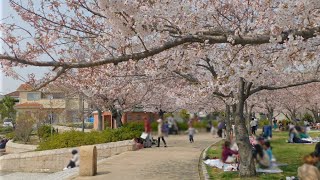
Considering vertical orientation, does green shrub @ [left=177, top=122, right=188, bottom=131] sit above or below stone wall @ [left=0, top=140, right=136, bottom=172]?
above

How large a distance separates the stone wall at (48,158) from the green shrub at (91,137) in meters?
1.08

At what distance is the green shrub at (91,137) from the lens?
59.1 ft

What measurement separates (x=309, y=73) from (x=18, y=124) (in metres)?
25.2

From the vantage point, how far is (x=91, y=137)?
19172 mm

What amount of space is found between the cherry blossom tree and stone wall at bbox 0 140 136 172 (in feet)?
20.3

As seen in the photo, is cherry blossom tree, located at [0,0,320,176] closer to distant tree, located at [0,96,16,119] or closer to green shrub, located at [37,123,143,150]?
green shrub, located at [37,123,143,150]

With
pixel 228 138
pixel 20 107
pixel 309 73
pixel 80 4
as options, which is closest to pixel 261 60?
pixel 228 138

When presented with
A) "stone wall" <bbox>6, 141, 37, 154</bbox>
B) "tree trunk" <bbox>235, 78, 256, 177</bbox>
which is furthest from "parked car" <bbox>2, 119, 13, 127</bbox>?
"tree trunk" <bbox>235, 78, 256, 177</bbox>

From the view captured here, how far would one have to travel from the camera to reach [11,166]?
17.7 meters

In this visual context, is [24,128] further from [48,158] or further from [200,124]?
[200,124]

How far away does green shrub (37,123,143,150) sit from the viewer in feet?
59.1

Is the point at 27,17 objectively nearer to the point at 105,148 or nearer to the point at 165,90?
the point at 165,90

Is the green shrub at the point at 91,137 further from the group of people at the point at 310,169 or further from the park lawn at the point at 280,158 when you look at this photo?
the group of people at the point at 310,169

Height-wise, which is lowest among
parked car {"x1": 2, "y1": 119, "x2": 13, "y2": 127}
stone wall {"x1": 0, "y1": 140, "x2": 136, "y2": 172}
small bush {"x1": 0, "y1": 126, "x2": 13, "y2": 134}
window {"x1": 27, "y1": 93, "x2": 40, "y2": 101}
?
stone wall {"x1": 0, "y1": 140, "x2": 136, "y2": 172}
